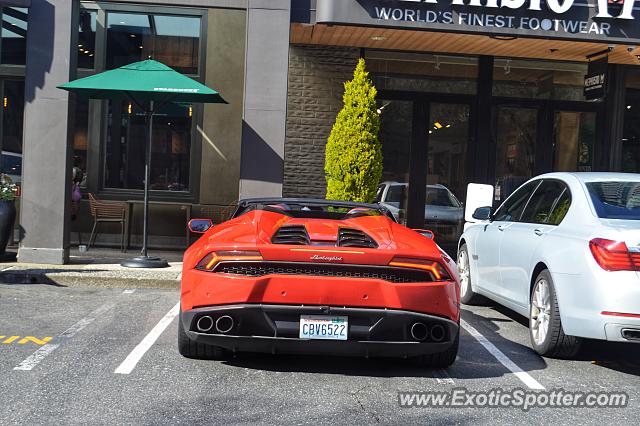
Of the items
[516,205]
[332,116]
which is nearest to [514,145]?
[332,116]

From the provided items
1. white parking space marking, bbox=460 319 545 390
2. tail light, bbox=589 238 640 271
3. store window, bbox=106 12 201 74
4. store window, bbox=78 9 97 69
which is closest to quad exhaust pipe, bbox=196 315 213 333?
white parking space marking, bbox=460 319 545 390

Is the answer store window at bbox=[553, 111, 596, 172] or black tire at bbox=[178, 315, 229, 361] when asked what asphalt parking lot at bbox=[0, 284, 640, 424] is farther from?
store window at bbox=[553, 111, 596, 172]

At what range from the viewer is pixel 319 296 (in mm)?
5016

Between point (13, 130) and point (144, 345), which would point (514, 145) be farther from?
point (144, 345)

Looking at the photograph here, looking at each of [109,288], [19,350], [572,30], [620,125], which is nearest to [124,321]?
[19,350]

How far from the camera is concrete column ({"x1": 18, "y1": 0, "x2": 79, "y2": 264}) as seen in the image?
10.8m

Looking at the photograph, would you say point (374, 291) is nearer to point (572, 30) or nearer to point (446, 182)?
point (572, 30)

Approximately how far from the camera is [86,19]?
1422 centimetres

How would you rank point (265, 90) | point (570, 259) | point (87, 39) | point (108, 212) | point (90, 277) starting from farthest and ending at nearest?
1. point (87, 39)
2. point (108, 212)
3. point (265, 90)
4. point (90, 277)
5. point (570, 259)

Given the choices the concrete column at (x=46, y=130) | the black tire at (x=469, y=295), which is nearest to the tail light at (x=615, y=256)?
the black tire at (x=469, y=295)

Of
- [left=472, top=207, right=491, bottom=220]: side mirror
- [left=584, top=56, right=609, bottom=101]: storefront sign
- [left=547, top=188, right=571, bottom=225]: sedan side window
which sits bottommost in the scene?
[left=472, top=207, right=491, bottom=220]: side mirror

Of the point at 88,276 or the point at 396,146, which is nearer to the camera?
the point at 88,276

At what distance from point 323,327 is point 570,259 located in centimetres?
214

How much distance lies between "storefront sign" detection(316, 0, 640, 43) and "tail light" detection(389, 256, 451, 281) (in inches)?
265
